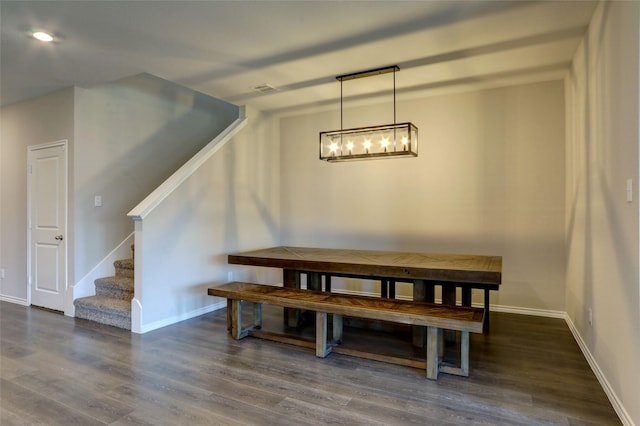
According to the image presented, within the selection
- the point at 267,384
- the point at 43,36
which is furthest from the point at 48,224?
the point at 267,384

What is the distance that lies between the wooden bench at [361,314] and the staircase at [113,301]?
110 centimetres

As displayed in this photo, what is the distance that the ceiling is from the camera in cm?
250

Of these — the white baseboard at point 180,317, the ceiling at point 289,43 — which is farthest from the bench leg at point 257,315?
the ceiling at point 289,43

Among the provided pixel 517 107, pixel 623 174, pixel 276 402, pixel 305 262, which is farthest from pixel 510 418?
pixel 517 107

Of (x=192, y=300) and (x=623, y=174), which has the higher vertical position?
(x=623, y=174)

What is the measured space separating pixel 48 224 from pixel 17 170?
1.03 meters

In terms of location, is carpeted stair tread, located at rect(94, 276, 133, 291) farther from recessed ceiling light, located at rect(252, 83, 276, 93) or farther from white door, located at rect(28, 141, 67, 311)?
recessed ceiling light, located at rect(252, 83, 276, 93)

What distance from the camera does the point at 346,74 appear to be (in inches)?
146

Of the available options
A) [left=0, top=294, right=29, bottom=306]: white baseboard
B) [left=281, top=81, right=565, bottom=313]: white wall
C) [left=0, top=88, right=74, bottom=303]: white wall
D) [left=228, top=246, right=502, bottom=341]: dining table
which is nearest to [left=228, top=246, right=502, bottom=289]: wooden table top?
[left=228, top=246, right=502, bottom=341]: dining table

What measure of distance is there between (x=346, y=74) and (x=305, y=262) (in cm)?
194

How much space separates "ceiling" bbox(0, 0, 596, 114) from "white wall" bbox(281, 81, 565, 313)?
37cm

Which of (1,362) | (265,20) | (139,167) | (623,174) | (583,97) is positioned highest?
(265,20)

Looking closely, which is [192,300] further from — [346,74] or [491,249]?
[491,249]

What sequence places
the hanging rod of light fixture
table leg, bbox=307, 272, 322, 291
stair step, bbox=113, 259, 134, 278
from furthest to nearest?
stair step, bbox=113, 259, 134, 278, table leg, bbox=307, 272, 322, 291, the hanging rod of light fixture
